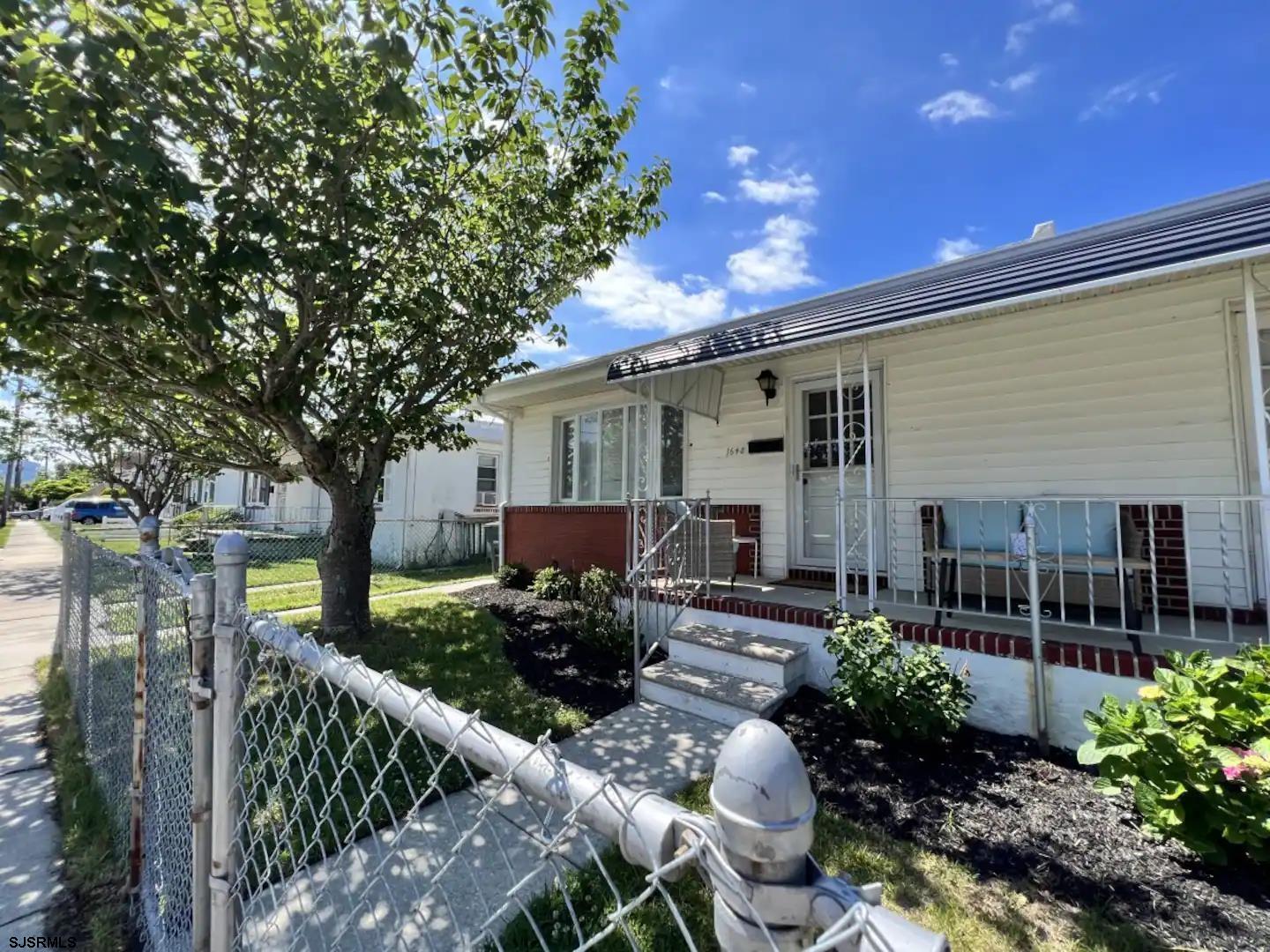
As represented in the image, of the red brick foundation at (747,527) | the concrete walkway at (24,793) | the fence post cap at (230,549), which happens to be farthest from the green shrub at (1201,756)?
the concrete walkway at (24,793)

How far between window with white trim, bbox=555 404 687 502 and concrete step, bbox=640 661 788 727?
3182 mm

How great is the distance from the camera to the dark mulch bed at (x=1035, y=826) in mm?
2459

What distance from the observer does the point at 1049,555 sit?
4.92 m

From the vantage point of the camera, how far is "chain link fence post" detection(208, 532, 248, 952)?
5.16 feet

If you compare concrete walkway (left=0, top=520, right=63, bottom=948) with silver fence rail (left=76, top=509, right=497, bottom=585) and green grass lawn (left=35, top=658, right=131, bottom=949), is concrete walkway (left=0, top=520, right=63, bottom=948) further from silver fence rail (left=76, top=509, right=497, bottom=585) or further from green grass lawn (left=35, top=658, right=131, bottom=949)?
silver fence rail (left=76, top=509, right=497, bottom=585)

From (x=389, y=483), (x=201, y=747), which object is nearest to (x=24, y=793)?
(x=201, y=747)

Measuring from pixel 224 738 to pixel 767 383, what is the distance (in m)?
6.71

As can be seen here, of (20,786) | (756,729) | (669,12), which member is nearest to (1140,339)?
(669,12)

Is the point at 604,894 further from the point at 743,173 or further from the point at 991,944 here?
the point at 743,173

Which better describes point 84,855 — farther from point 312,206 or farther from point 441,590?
point 441,590

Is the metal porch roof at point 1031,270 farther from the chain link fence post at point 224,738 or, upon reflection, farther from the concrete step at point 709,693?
the chain link fence post at point 224,738

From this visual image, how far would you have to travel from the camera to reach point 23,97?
9.11 ft

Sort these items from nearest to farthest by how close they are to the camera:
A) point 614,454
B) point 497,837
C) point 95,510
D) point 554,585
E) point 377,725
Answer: point 497,837
point 377,725
point 554,585
point 614,454
point 95,510

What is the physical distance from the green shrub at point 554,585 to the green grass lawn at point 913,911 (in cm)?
580
